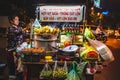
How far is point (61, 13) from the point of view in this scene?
34.2ft

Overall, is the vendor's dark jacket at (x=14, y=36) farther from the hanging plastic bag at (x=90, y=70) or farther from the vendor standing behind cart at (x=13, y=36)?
the hanging plastic bag at (x=90, y=70)

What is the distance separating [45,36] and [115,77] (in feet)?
19.8

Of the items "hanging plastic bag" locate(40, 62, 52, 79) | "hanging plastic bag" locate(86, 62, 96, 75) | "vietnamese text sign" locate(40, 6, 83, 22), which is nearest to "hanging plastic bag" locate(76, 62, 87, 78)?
"hanging plastic bag" locate(86, 62, 96, 75)

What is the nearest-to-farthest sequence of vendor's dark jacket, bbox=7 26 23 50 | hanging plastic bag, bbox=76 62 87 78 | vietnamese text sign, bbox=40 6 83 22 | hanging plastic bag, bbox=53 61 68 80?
1. hanging plastic bag, bbox=53 61 68 80
2. hanging plastic bag, bbox=76 62 87 78
3. vietnamese text sign, bbox=40 6 83 22
4. vendor's dark jacket, bbox=7 26 23 50

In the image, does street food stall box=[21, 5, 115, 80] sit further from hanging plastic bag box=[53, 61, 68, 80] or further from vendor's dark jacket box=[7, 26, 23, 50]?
vendor's dark jacket box=[7, 26, 23, 50]

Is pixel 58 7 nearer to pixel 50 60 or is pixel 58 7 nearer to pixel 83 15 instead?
pixel 83 15

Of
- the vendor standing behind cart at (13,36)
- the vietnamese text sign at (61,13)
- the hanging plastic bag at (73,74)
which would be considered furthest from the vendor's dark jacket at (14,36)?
the hanging plastic bag at (73,74)

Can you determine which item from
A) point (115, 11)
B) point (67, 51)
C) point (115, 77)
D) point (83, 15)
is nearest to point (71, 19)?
point (83, 15)

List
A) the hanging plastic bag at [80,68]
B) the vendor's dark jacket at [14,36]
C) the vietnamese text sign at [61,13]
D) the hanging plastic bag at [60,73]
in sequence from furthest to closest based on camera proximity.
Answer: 1. the vendor's dark jacket at [14,36]
2. the vietnamese text sign at [61,13]
3. the hanging plastic bag at [80,68]
4. the hanging plastic bag at [60,73]

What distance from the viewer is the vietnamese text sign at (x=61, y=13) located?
1034 centimetres

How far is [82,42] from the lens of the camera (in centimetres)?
1080

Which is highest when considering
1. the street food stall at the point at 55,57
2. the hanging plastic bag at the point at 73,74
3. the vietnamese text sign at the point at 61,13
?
the vietnamese text sign at the point at 61,13

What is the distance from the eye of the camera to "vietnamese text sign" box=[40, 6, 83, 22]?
1034 cm

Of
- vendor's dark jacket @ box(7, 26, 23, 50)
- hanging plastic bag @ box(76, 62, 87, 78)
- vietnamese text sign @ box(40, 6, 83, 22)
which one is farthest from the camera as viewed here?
vendor's dark jacket @ box(7, 26, 23, 50)
